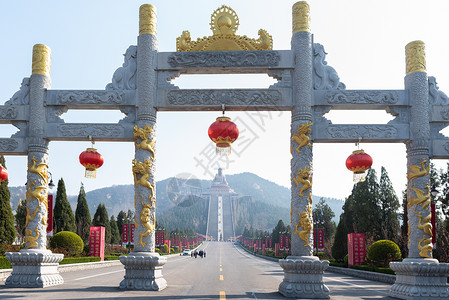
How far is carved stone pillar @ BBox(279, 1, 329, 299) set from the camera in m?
8.86

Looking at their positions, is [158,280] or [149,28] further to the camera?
[149,28]

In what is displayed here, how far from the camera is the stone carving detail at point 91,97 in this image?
9.90 metres

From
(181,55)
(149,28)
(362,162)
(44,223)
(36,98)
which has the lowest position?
(44,223)

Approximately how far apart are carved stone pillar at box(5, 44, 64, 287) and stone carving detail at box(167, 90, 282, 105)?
116 inches

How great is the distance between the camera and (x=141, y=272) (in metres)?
9.22

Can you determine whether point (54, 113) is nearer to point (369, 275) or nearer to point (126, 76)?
point (126, 76)

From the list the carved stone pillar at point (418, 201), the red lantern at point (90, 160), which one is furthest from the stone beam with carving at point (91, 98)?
the carved stone pillar at point (418, 201)

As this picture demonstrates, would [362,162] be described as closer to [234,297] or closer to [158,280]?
[234,297]

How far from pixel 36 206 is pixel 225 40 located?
545cm

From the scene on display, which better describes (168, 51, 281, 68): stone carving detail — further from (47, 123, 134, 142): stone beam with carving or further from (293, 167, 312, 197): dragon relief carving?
(293, 167, 312, 197): dragon relief carving

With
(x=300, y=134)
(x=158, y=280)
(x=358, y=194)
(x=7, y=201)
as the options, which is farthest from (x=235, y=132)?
(x=358, y=194)

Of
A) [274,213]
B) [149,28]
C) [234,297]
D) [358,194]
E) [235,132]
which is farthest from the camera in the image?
[274,213]

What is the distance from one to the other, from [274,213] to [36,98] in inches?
5867

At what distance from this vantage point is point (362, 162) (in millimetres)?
9664
